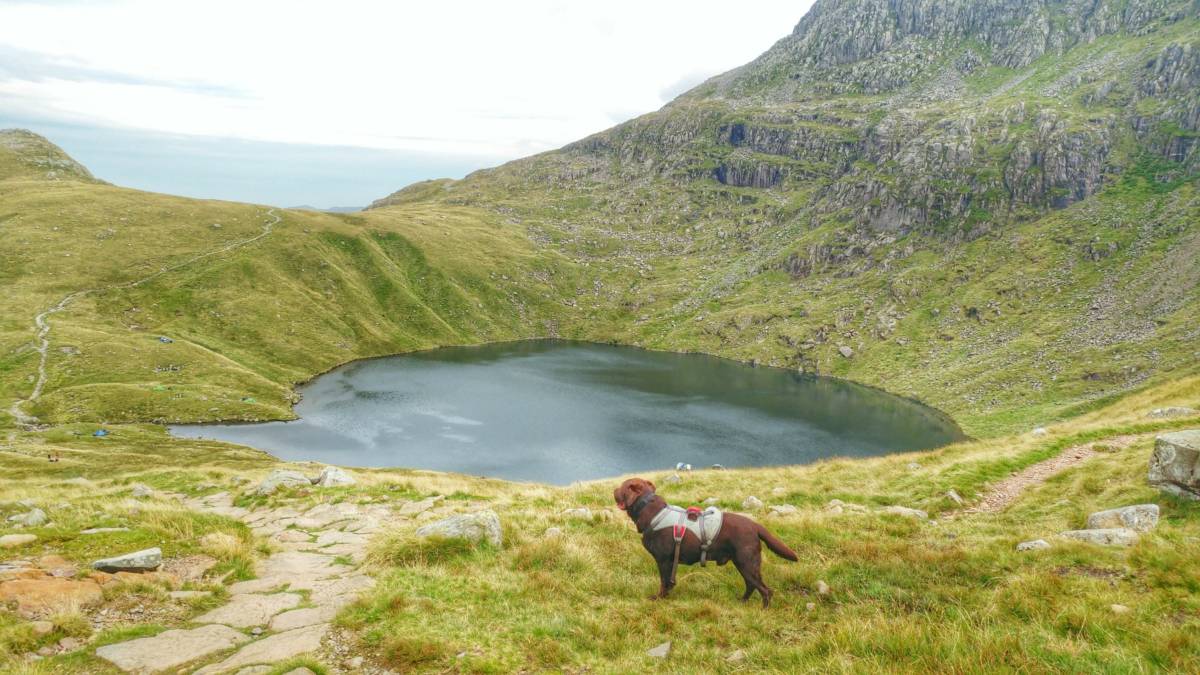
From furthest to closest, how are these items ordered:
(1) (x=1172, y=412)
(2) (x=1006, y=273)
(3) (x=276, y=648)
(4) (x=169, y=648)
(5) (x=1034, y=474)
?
(2) (x=1006, y=273) < (1) (x=1172, y=412) < (5) (x=1034, y=474) < (4) (x=169, y=648) < (3) (x=276, y=648)

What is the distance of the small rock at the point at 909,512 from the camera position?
1641 centimetres

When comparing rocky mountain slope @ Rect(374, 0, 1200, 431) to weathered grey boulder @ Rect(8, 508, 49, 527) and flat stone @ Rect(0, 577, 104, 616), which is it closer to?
flat stone @ Rect(0, 577, 104, 616)

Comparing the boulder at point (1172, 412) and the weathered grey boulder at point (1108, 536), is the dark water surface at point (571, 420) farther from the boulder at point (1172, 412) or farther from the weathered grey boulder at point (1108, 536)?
the weathered grey boulder at point (1108, 536)

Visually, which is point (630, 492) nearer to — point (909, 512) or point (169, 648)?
point (169, 648)

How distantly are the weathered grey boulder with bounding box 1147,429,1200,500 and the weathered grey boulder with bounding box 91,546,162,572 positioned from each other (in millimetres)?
24107

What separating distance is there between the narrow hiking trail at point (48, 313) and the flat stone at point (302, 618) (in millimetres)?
88438

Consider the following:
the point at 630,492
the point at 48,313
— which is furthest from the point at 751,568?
the point at 48,313

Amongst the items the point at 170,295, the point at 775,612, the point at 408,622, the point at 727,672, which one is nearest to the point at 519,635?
the point at 408,622

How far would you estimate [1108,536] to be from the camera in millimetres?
11430

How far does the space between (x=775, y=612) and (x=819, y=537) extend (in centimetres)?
426

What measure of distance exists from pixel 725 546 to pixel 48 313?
Answer: 13641 cm

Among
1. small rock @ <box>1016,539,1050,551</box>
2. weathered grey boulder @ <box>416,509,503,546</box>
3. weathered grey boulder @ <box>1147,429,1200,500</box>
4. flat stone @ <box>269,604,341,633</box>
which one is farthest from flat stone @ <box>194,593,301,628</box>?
weathered grey boulder @ <box>1147,429,1200,500</box>

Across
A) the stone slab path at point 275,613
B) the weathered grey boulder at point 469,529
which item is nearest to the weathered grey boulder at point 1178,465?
the weathered grey boulder at point 469,529

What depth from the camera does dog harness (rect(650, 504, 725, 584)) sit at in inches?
418
